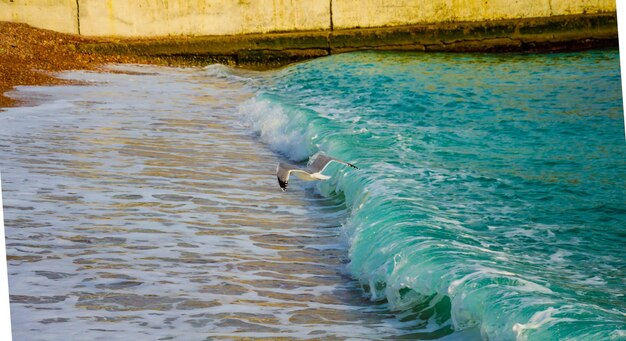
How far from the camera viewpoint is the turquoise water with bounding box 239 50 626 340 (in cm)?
461

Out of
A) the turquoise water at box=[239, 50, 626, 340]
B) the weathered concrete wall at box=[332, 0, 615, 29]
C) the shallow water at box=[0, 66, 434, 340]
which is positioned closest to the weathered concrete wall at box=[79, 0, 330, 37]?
the weathered concrete wall at box=[332, 0, 615, 29]

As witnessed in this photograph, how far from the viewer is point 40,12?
16.8m

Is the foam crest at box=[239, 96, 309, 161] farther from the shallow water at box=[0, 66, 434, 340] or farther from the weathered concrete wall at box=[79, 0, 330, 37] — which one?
the weathered concrete wall at box=[79, 0, 330, 37]

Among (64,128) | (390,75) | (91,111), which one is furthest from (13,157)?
(390,75)

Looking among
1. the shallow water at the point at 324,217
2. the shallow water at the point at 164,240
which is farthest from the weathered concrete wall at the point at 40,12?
the shallow water at the point at 164,240

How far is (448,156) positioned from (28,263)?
160 inches

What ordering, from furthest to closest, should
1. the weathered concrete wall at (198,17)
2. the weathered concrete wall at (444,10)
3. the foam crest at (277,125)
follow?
the weathered concrete wall at (198,17)
the weathered concrete wall at (444,10)
the foam crest at (277,125)

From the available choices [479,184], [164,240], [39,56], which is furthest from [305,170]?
[39,56]

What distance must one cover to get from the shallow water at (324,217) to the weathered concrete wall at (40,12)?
4.98m

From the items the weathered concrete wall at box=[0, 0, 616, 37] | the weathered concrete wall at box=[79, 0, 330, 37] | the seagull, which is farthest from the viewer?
the weathered concrete wall at box=[79, 0, 330, 37]

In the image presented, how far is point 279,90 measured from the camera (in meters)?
13.8

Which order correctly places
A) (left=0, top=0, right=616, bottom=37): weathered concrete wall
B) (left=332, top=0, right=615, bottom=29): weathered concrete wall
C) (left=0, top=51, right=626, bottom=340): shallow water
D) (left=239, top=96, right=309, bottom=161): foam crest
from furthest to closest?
(left=0, top=0, right=616, bottom=37): weathered concrete wall < (left=332, top=0, right=615, bottom=29): weathered concrete wall < (left=239, top=96, right=309, bottom=161): foam crest < (left=0, top=51, right=626, bottom=340): shallow water

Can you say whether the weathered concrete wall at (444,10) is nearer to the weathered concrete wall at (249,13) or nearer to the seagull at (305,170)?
the weathered concrete wall at (249,13)

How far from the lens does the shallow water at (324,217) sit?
4543 mm
